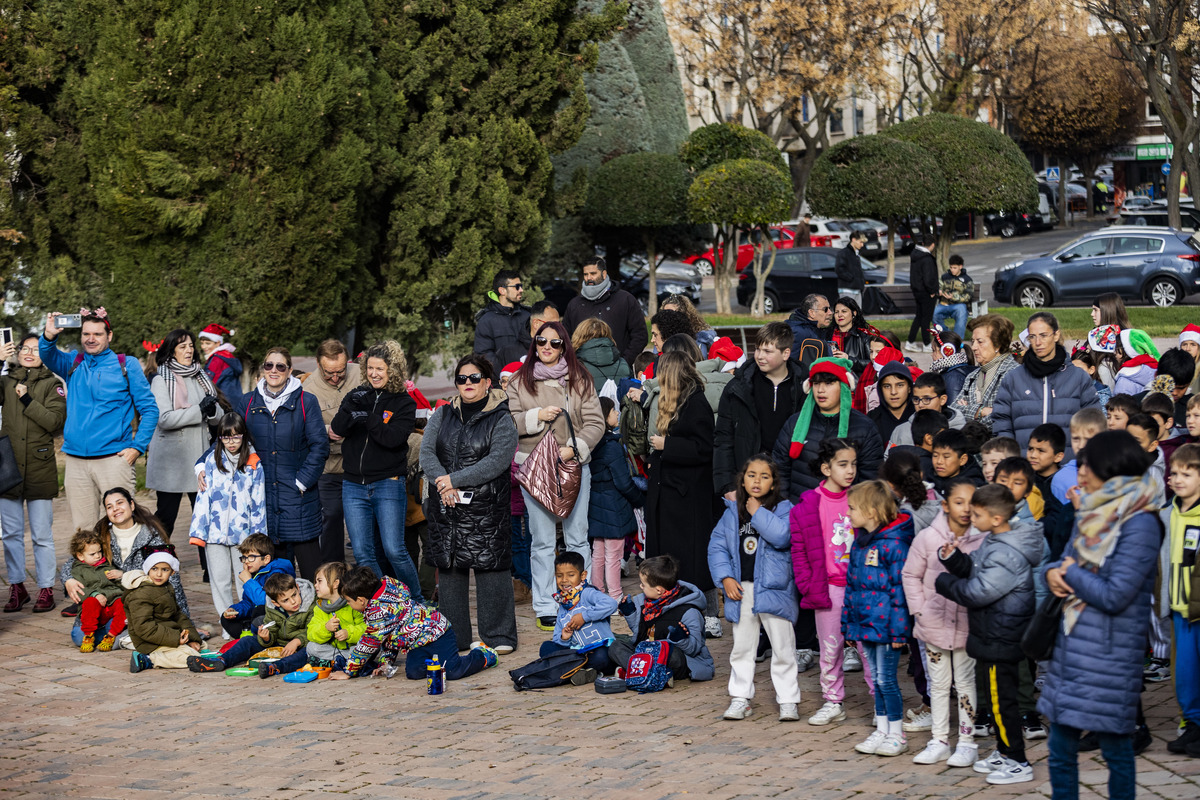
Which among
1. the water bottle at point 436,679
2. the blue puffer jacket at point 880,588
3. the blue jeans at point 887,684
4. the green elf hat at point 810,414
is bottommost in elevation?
the water bottle at point 436,679

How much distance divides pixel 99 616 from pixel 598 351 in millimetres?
3895

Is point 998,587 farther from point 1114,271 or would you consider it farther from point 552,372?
point 1114,271

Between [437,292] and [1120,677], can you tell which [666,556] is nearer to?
[1120,677]

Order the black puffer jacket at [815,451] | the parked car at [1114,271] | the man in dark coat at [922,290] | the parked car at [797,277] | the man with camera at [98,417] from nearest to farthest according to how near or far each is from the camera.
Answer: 1. the black puffer jacket at [815,451]
2. the man with camera at [98,417]
3. the man in dark coat at [922,290]
4. the parked car at [1114,271]
5. the parked car at [797,277]

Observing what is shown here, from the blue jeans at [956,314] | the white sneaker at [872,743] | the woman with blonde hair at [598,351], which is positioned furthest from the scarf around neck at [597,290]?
the blue jeans at [956,314]

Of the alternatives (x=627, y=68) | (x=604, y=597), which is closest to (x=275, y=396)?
(x=604, y=597)

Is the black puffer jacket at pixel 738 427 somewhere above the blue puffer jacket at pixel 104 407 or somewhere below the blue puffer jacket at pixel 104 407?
below

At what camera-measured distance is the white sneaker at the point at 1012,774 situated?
562 cm

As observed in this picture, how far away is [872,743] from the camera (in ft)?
20.1

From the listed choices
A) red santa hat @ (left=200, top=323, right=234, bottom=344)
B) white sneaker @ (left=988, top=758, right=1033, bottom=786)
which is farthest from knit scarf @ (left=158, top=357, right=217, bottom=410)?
white sneaker @ (left=988, top=758, right=1033, bottom=786)

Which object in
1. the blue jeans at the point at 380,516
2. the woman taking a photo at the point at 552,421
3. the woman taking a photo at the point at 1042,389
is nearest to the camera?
the woman taking a photo at the point at 1042,389

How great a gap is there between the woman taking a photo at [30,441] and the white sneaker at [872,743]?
645 centimetres

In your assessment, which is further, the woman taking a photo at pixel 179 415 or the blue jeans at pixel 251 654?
the woman taking a photo at pixel 179 415

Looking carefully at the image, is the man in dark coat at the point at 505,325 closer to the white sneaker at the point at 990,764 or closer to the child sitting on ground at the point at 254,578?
the child sitting on ground at the point at 254,578
